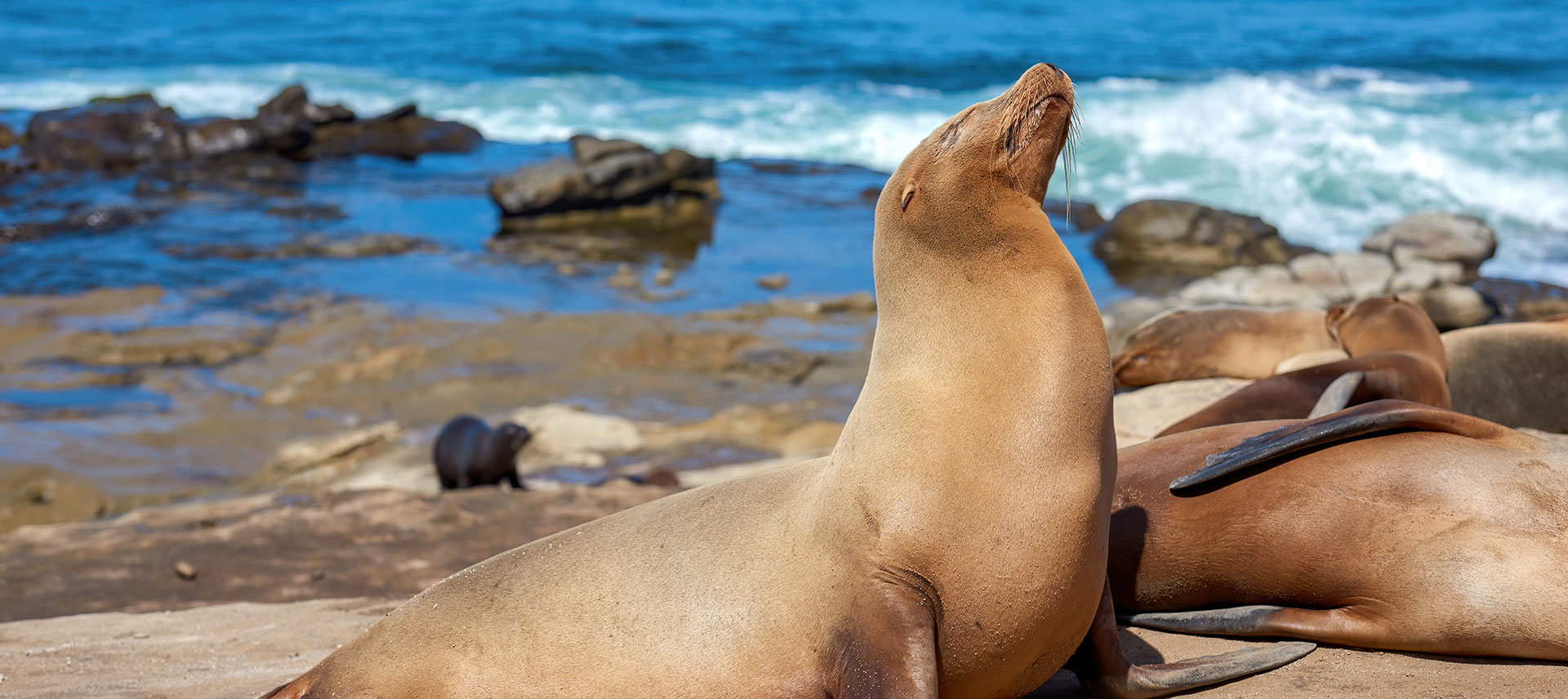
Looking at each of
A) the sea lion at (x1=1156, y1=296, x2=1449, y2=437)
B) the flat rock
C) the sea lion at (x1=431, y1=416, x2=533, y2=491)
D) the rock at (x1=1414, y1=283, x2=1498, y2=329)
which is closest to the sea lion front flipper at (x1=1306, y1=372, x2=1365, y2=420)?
the sea lion at (x1=1156, y1=296, x2=1449, y2=437)

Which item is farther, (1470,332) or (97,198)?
(97,198)

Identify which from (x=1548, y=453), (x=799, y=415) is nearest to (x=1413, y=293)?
(x=799, y=415)

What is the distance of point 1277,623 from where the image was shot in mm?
3211

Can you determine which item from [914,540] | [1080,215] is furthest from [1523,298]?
[914,540]

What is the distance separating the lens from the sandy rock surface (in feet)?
9.52

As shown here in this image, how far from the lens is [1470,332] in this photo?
6379 mm

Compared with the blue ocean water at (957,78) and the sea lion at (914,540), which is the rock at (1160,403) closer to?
the sea lion at (914,540)

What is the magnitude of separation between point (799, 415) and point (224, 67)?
30.4 meters

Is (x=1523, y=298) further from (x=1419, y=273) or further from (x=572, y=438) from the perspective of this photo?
(x=572, y=438)

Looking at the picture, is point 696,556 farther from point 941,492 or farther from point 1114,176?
point 1114,176

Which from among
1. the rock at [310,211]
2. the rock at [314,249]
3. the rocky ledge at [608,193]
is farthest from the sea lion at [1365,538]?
the rock at [310,211]

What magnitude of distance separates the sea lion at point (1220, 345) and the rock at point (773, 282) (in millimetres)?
7815

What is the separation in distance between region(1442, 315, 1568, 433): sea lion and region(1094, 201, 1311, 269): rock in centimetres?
1041

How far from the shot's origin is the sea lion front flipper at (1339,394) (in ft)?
15.6
